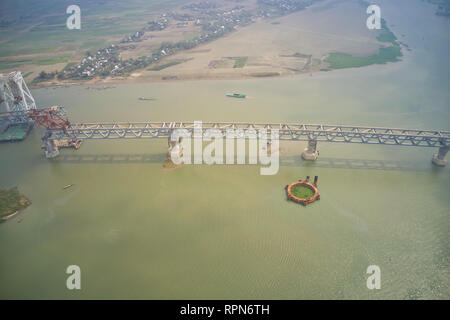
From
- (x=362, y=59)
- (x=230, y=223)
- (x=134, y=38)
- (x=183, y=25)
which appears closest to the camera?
(x=230, y=223)

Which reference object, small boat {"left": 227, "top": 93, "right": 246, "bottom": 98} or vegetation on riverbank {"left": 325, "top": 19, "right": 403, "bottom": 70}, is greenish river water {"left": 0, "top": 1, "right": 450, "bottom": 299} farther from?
vegetation on riverbank {"left": 325, "top": 19, "right": 403, "bottom": 70}

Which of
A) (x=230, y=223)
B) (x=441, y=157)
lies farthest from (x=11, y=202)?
(x=441, y=157)

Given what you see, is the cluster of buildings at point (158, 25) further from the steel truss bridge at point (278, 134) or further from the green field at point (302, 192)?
the green field at point (302, 192)

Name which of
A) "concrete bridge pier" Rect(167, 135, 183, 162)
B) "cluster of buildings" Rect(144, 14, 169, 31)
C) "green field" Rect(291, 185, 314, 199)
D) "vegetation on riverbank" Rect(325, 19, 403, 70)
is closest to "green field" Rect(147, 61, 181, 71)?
"vegetation on riverbank" Rect(325, 19, 403, 70)

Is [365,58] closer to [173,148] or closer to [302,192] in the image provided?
[302,192]

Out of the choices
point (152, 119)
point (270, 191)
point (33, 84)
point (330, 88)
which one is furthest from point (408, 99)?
point (33, 84)

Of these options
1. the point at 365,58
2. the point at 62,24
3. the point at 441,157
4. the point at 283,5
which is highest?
the point at 283,5

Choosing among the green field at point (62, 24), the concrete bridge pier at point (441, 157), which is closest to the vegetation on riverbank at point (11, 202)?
the concrete bridge pier at point (441, 157)
